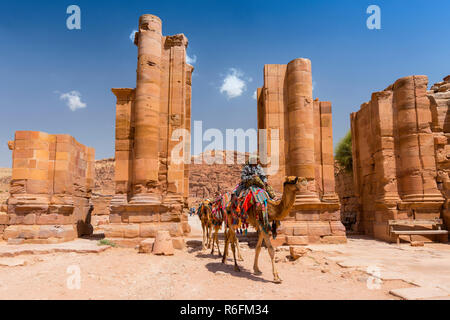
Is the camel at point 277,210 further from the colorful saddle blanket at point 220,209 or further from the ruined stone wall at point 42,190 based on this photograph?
the ruined stone wall at point 42,190

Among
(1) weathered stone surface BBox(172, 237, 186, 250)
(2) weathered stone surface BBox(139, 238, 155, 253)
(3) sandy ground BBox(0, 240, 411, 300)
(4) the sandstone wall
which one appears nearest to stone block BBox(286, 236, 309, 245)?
A: (3) sandy ground BBox(0, 240, 411, 300)

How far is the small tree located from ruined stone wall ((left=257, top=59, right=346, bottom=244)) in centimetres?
981

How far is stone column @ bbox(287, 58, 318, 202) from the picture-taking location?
36.6ft

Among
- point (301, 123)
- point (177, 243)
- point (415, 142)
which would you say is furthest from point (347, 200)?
point (177, 243)

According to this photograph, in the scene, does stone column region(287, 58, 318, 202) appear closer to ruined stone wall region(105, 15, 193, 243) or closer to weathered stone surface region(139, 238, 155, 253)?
ruined stone wall region(105, 15, 193, 243)

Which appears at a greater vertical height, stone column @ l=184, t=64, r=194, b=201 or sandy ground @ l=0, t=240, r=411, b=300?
stone column @ l=184, t=64, r=194, b=201

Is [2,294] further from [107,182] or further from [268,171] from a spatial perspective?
[107,182]

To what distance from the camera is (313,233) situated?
34.5 feet

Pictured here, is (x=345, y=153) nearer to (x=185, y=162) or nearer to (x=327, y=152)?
(x=327, y=152)

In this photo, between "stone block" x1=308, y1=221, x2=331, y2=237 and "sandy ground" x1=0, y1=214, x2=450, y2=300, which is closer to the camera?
"sandy ground" x1=0, y1=214, x2=450, y2=300

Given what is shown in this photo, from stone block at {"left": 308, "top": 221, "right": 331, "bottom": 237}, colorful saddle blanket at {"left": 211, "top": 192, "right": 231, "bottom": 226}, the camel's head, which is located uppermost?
the camel's head

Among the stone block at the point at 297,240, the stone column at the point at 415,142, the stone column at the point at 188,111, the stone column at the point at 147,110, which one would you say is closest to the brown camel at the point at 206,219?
the stone column at the point at 147,110

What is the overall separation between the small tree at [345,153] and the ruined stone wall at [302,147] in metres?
9.81
